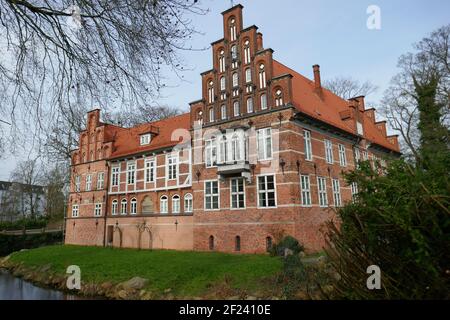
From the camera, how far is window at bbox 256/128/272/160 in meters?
16.8

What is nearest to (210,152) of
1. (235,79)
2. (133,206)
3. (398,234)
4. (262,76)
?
(235,79)

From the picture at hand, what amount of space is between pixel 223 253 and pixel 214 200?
10.1 feet

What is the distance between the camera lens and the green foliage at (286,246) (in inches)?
561

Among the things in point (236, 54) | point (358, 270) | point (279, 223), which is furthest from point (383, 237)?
point (236, 54)

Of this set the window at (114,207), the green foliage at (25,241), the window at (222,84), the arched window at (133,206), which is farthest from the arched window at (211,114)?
the green foliage at (25,241)

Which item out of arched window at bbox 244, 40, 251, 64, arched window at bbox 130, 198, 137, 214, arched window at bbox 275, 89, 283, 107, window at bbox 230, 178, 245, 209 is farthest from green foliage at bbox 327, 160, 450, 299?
arched window at bbox 130, 198, 137, 214

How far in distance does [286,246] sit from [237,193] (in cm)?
422

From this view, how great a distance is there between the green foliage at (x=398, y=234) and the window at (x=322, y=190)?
15.1 metres

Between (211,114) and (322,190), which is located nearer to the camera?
(322,190)

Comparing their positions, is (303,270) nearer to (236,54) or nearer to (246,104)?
(246,104)

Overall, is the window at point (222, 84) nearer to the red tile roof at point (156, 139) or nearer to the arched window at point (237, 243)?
the red tile roof at point (156, 139)

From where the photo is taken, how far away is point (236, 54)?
18.4m

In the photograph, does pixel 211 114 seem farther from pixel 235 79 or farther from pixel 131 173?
pixel 131 173

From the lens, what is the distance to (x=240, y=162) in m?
16.9
